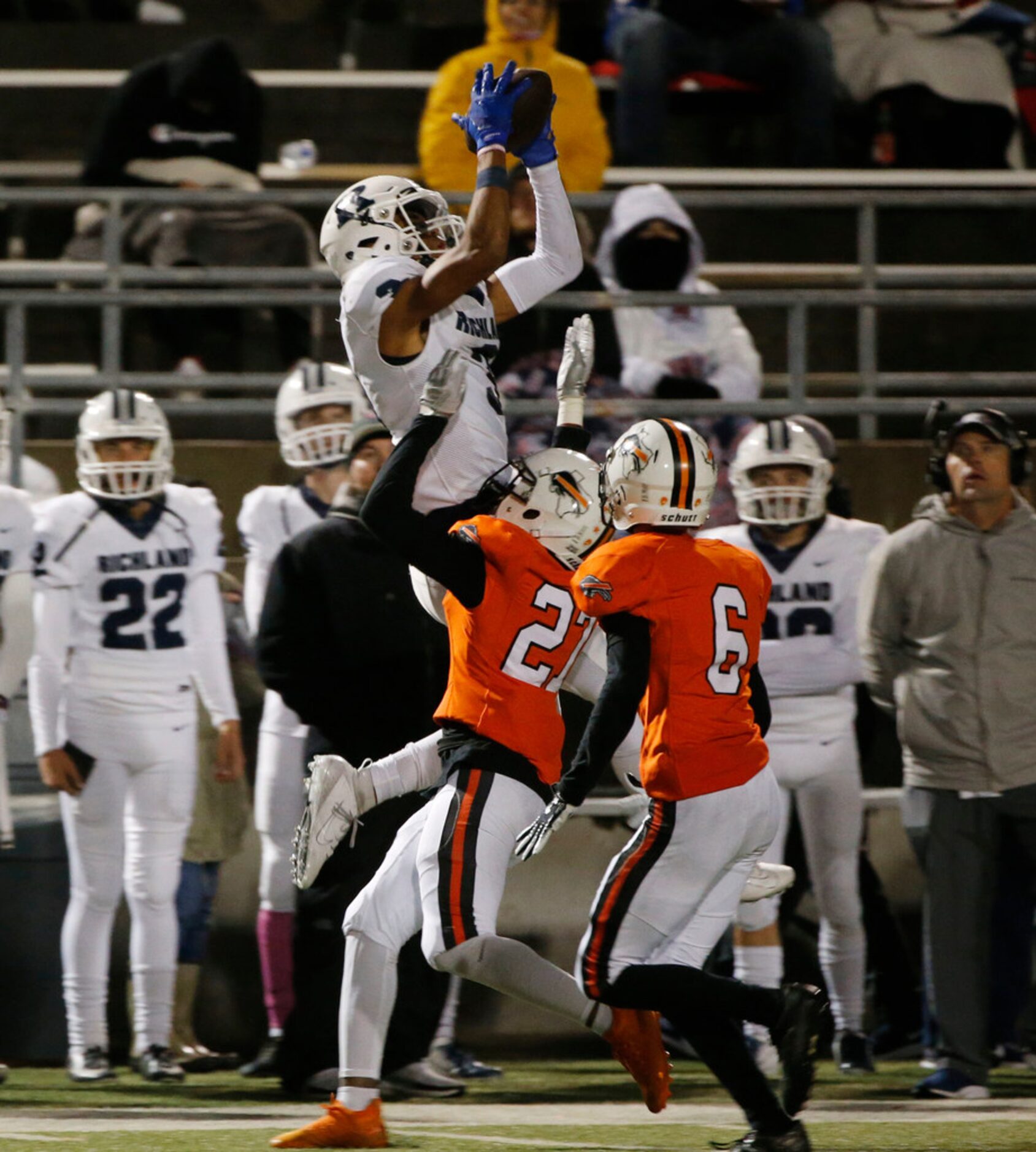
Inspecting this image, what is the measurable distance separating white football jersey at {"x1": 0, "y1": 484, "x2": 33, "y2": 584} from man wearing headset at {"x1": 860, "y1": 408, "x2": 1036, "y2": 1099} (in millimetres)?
2660

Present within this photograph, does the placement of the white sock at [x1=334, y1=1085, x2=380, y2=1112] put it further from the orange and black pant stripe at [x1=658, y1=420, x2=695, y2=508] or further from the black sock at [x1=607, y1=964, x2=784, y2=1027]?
the orange and black pant stripe at [x1=658, y1=420, x2=695, y2=508]

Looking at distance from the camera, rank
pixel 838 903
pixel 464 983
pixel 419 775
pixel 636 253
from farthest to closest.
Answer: pixel 636 253 → pixel 464 983 → pixel 838 903 → pixel 419 775

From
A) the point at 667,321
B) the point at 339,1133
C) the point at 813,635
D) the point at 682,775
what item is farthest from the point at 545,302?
the point at 339,1133

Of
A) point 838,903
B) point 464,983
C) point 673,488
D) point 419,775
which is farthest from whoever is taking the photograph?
point 464,983

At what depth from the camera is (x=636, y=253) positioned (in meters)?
8.16

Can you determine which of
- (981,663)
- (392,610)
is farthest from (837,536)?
(392,610)

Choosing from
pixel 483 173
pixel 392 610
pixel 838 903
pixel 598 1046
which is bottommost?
pixel 598 1046

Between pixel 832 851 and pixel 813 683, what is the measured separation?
1.77ft

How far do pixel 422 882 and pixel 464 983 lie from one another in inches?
94.6

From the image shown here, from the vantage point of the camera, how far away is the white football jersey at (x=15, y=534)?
6.50m

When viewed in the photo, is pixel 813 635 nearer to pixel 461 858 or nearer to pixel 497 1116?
pixel 497 1116

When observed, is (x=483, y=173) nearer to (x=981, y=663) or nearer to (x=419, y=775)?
(x=419, y=775)

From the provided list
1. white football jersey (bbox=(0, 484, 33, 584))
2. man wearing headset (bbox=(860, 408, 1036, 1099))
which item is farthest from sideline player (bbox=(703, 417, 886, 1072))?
white football jersey (bbox=(0, 484, 33, 584))

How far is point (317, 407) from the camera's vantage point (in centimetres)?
711
